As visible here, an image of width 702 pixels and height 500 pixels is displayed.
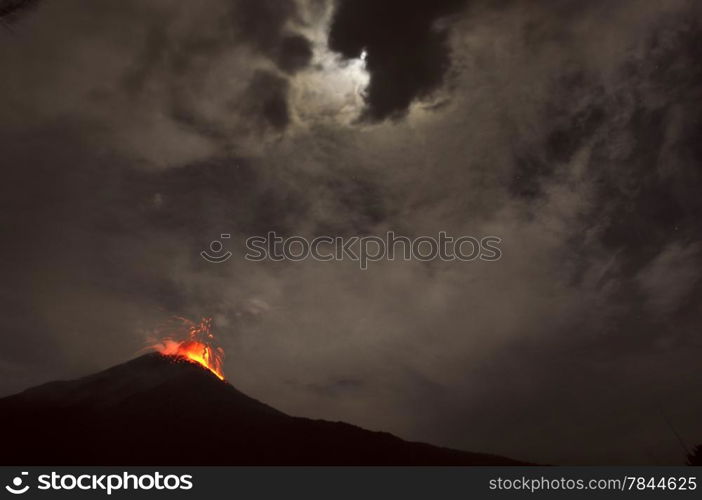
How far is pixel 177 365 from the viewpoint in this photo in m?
64.2

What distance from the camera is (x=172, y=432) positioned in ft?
155

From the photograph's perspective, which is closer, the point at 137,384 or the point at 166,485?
the point at 166,485

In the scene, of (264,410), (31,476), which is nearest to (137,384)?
(264,410)

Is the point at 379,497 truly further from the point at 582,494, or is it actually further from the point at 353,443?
the point at 582,494

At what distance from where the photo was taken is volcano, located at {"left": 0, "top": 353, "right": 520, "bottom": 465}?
4087cm

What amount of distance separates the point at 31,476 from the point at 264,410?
36.0m

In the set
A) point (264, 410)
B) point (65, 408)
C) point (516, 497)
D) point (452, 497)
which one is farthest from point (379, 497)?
point (65, 408)

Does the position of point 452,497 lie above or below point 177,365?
below

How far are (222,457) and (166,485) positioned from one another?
23.0 metres

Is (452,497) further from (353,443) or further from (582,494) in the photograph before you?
(353,443)

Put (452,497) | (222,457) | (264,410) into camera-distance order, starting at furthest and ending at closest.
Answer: (264,410)
(222,457)
(452,497)

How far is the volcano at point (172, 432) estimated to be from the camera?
134 feet

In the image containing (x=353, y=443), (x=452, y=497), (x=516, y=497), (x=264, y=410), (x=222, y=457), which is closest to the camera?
(x=516, y=497)

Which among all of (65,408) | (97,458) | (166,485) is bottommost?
(166,485)
